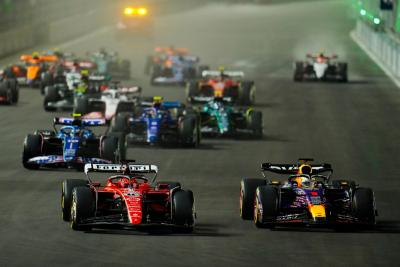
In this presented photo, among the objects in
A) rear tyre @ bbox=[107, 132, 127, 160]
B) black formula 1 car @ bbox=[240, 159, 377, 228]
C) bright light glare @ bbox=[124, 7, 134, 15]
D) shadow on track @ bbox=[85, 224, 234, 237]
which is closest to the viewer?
shadow on track @ bbox=[85, 224, 234, 237]

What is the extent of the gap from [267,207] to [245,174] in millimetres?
9505

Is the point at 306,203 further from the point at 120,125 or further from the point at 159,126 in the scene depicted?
the point at 120,125

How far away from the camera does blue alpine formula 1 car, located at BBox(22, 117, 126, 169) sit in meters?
34.6

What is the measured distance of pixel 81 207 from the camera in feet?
82.6

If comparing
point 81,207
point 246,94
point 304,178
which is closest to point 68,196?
point 81,207

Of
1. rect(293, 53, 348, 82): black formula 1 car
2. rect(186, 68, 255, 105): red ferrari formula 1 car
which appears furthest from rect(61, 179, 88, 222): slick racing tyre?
rect(293, 53, 348, 82): black formula 1 car

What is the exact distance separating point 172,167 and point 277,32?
77.0 metres

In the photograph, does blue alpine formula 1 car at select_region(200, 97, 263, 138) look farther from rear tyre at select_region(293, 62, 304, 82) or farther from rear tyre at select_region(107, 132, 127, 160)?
rear tyre at select_region(293, 62, 304, 82)

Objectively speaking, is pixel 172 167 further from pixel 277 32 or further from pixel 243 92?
pixel 277 32

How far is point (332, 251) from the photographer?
23.8m

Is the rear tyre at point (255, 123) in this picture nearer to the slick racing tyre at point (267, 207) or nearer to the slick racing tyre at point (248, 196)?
the slick racing tyre at point (248, 196)

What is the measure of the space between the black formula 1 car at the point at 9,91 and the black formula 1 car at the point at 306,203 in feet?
90.3

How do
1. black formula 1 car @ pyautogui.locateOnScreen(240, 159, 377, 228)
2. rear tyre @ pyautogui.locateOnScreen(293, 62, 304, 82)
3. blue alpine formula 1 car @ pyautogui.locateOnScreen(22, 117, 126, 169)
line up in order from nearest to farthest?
black formula 1 car @ pyautogui.locateOnScreen(240, 159, 377, 228) → blue alpine formula 1 car @ pyautogui.locateOnScreen(22, 117, 126, 169) → rear tyre @ pyautogui.locateOnScreen(293, 62, 304, 82)

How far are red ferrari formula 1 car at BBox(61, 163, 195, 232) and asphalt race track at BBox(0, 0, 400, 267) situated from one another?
0.24 m
